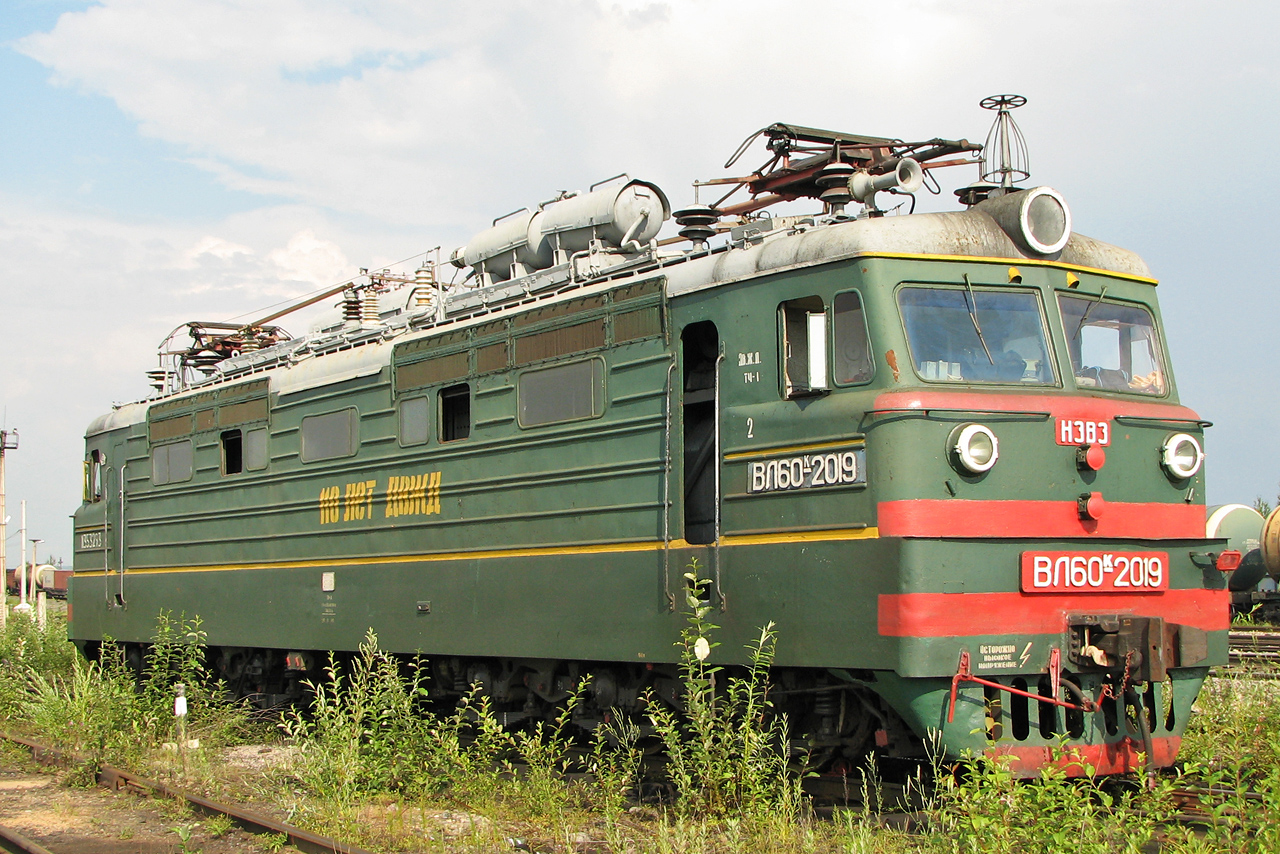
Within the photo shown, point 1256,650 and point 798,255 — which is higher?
point 798,255

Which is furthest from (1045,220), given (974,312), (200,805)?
(200,805)

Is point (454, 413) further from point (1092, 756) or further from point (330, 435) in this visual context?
point (1092, 756)

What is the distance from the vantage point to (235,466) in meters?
14.8

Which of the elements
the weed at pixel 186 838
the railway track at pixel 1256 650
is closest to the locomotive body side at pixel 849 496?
the weed at pixel 186 838

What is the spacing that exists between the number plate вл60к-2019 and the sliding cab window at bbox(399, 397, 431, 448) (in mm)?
5648

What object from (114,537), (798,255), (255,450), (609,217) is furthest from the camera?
(114,537)

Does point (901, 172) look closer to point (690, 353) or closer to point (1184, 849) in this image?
point (690, 353)

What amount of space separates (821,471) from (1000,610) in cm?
130

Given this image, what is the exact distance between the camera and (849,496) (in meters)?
7.86

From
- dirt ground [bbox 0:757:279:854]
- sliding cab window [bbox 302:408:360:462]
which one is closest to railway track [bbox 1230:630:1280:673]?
sliding cab window [bbox 302:408:360:462]

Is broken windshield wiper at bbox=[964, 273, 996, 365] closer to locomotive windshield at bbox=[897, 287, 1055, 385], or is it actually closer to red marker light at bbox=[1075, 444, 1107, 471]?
locomotive windshield at bbox=[897, 287, 1055, 385]

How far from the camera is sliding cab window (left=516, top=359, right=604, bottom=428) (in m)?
9.84

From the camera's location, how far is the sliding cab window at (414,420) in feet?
38.3

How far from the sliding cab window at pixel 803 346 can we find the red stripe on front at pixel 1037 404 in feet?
1.89
